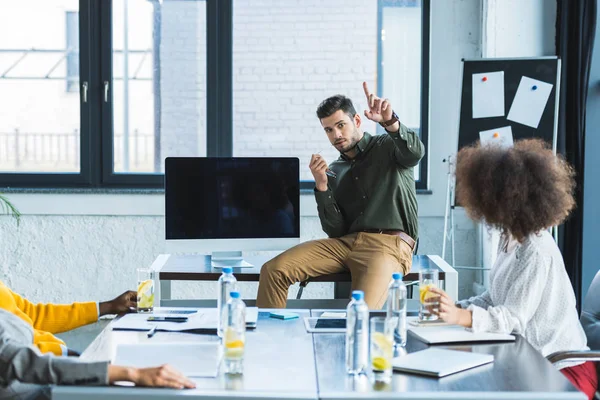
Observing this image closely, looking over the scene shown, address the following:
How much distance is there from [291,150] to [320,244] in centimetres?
144

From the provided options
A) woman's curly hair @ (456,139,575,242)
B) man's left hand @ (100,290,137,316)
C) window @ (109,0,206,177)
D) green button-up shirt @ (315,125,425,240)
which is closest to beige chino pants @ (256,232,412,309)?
green button-up shirt @ (315,125,425,240)

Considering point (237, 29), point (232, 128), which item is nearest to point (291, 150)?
point (232, 128)

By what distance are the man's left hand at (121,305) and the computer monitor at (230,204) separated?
1023 mm

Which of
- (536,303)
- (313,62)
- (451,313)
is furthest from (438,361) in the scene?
(313,62)

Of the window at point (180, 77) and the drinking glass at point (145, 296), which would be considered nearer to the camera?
the drinking glass at point (145, 296)

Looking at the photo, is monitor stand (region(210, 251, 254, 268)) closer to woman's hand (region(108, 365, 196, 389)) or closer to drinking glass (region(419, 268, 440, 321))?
drinking glass (region(419, 268, 440, 321))

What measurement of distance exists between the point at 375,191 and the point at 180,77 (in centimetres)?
178

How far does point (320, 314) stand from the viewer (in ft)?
8.17

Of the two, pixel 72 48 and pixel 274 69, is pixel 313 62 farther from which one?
pixel 72 48

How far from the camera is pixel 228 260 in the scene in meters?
3.63

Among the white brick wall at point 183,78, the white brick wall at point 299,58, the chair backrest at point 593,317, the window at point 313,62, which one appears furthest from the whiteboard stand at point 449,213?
the chair backrest at point 593,317

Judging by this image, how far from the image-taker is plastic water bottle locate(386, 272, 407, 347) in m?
2.07

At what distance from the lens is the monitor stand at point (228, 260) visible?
11.7 feet

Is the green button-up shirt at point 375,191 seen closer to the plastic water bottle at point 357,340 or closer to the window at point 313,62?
the window at point 313,62
